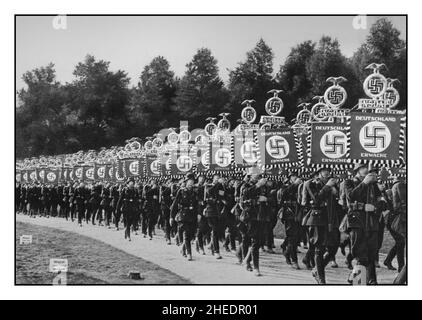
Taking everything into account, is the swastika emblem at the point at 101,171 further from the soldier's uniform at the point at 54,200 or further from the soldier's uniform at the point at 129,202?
the soldier's uniform at the point at 54,200

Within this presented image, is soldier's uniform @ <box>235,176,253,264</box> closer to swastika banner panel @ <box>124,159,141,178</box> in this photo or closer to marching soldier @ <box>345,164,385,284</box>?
marching soldier @ <box>345,164,385,284</box>

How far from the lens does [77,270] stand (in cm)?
1112

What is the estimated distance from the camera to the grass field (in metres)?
10.9

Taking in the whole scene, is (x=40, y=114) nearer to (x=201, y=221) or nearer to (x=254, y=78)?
(x=201, y=221)

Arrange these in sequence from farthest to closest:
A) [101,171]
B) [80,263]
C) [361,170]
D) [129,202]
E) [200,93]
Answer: [101,171], [129,202], [200,93], [80,263], [361,170]

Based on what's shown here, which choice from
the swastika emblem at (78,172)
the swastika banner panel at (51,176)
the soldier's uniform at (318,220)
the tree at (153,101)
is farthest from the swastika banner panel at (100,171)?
the soldier's uniform at (318,220)

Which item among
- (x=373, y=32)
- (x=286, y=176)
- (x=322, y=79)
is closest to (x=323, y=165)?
(x=286, y=176)

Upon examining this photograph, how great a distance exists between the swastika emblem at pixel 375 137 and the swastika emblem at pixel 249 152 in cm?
184

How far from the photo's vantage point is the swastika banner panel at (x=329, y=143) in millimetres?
10672

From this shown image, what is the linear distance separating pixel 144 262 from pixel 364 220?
3869 mm

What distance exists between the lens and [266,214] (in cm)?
1070

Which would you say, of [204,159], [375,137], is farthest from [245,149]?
[375,137]

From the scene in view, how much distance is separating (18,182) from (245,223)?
4.24 m

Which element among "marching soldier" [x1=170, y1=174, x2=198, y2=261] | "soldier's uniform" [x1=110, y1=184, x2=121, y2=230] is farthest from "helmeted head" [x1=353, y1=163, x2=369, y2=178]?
"soldier's uniform" [x1=110, y1=184, x2=121, y2=230]
